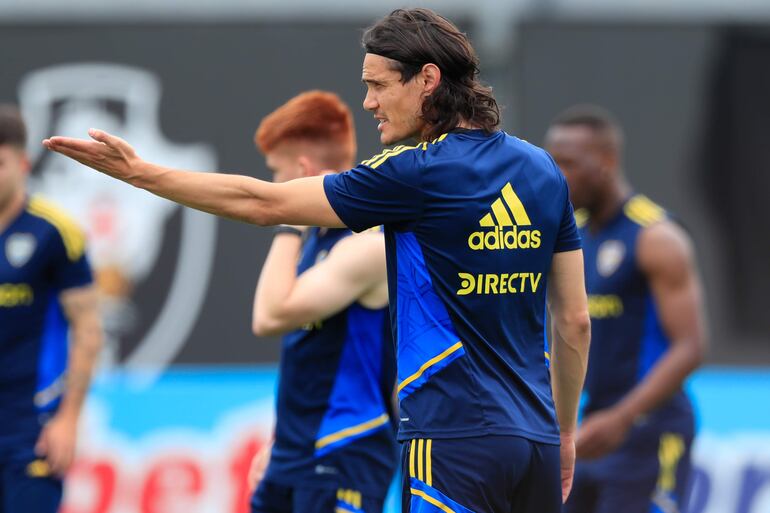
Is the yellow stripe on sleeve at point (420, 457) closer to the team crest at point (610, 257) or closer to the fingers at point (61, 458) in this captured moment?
the fingers at point (61, 458)

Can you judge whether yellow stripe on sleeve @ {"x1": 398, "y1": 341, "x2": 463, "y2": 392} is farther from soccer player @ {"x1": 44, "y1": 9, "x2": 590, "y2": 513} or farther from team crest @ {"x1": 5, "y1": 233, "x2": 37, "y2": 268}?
team crest @ {"x1": 5, "y1": 233, "x2": 37, "y2": 268}

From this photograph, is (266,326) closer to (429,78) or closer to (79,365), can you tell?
(429,78)

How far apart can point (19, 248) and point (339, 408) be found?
6.53 feet

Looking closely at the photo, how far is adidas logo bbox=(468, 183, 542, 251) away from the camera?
3770 mm

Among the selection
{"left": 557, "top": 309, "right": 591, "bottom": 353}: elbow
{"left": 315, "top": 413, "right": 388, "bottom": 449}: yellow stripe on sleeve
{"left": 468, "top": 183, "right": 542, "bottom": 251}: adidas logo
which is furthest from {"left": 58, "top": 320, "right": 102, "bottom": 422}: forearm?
{"left": 468, "top": 183, "right": 542, "bottom": 251}: adidas logo

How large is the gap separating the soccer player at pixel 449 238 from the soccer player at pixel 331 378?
954mm

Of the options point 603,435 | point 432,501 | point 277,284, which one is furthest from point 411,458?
point 603,435

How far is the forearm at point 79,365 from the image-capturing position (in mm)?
6164

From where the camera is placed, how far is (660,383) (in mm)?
6098

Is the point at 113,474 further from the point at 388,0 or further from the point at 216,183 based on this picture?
the point at 216,183

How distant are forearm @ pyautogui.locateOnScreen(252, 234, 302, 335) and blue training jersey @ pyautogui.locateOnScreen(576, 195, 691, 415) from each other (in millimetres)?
1901

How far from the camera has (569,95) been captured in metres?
9.38

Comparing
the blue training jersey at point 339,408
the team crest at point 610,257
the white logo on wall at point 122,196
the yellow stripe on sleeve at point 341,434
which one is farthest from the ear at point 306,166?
the white logo on wall at point 122,196

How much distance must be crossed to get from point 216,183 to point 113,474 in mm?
5344
